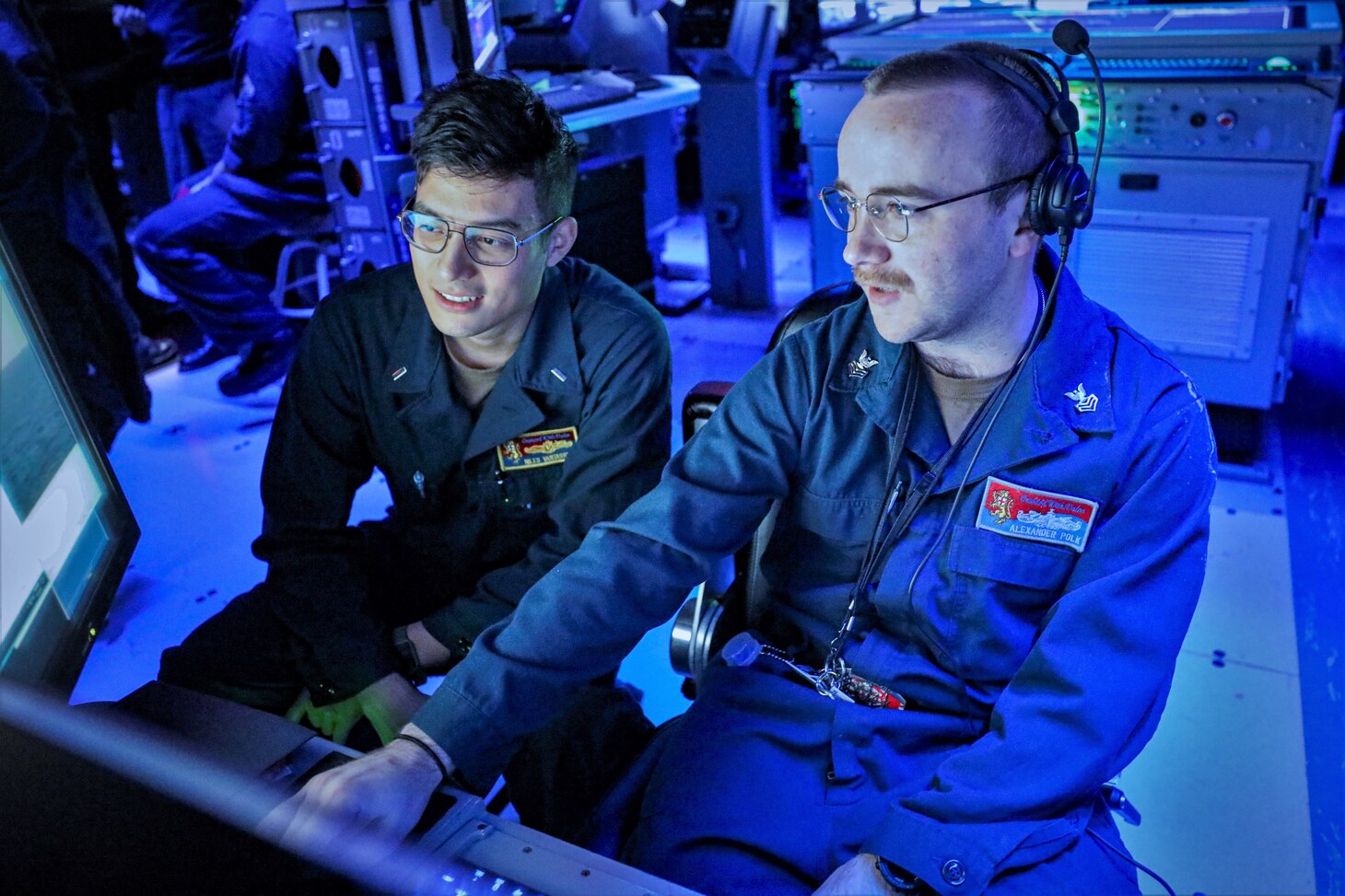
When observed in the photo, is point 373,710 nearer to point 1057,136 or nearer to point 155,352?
point 1057,136

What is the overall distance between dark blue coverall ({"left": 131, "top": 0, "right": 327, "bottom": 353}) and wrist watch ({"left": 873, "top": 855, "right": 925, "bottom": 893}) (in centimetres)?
308

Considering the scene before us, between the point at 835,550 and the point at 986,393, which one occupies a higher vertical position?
the point at 986,393

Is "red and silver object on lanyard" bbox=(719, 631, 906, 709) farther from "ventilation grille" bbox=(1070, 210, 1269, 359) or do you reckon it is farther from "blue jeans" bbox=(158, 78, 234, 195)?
"blue jeans" bbox=(158, 78, 234, 195)

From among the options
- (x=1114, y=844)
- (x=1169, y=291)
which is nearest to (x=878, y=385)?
(x=1114, y=844)

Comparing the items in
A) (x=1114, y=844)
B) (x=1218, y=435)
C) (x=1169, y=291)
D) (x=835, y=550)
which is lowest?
(x=1218, y=435)

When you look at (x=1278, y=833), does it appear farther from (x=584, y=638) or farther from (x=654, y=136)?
(x=654, y=136)

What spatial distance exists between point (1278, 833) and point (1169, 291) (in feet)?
5.51

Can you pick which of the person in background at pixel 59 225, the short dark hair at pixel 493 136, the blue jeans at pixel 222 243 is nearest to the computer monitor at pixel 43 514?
the short dark hair at pixel 493 136

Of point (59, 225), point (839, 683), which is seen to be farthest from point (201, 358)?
point (839, 683)

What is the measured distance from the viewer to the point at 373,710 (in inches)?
57.2

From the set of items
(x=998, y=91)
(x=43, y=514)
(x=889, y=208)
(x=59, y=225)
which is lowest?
A: (x=59, y=225)

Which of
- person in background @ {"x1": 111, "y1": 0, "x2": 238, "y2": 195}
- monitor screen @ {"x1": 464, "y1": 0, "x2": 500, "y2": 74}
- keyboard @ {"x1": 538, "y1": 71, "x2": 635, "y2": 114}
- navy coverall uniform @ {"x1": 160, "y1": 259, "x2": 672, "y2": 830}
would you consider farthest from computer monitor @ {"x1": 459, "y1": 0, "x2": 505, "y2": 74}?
navy coverall uniform @ {"x1": 160, "y1": 259, "x2": 672, "y2": 830}

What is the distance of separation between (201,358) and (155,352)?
23cm

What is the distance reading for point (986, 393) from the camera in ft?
4.08
